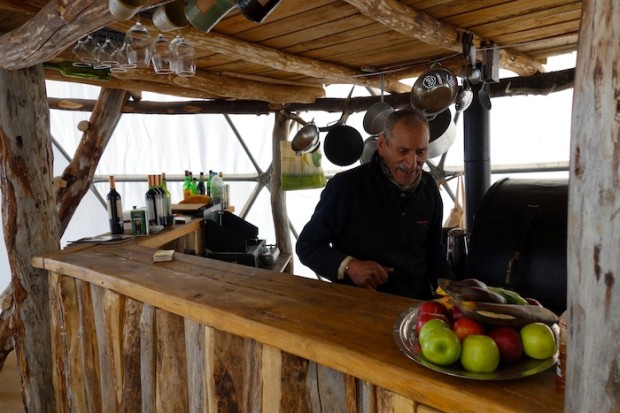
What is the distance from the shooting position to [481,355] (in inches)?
38.3

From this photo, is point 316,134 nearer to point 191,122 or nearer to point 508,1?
point 508,1

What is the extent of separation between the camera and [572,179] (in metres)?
0.70

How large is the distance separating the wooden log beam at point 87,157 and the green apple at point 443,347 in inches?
140

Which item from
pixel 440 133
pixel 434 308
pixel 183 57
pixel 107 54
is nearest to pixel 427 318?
pixel 434 308

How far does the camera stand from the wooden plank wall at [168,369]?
135 cm

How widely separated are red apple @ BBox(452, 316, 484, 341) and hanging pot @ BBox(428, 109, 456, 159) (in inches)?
115

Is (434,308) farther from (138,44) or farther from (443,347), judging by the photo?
(138,44)

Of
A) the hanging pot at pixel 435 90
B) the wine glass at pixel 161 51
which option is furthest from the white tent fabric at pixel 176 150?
the wine glass at pixel 161 51

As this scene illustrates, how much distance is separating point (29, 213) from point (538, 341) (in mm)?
2628

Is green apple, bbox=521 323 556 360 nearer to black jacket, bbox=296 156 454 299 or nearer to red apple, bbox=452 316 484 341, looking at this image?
red apple, bbox=452 316 484 341

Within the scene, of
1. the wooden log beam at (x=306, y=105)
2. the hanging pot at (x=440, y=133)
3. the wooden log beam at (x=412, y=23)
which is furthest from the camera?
the hanging pot at (x=440, y=133)

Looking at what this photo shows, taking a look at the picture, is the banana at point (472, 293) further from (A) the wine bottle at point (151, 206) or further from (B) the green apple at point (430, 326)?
(A) the wine bottle at point (151, 206)

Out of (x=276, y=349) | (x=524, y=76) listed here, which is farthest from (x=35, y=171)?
(x=524, y=76)

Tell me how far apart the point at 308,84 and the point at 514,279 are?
3.03m
